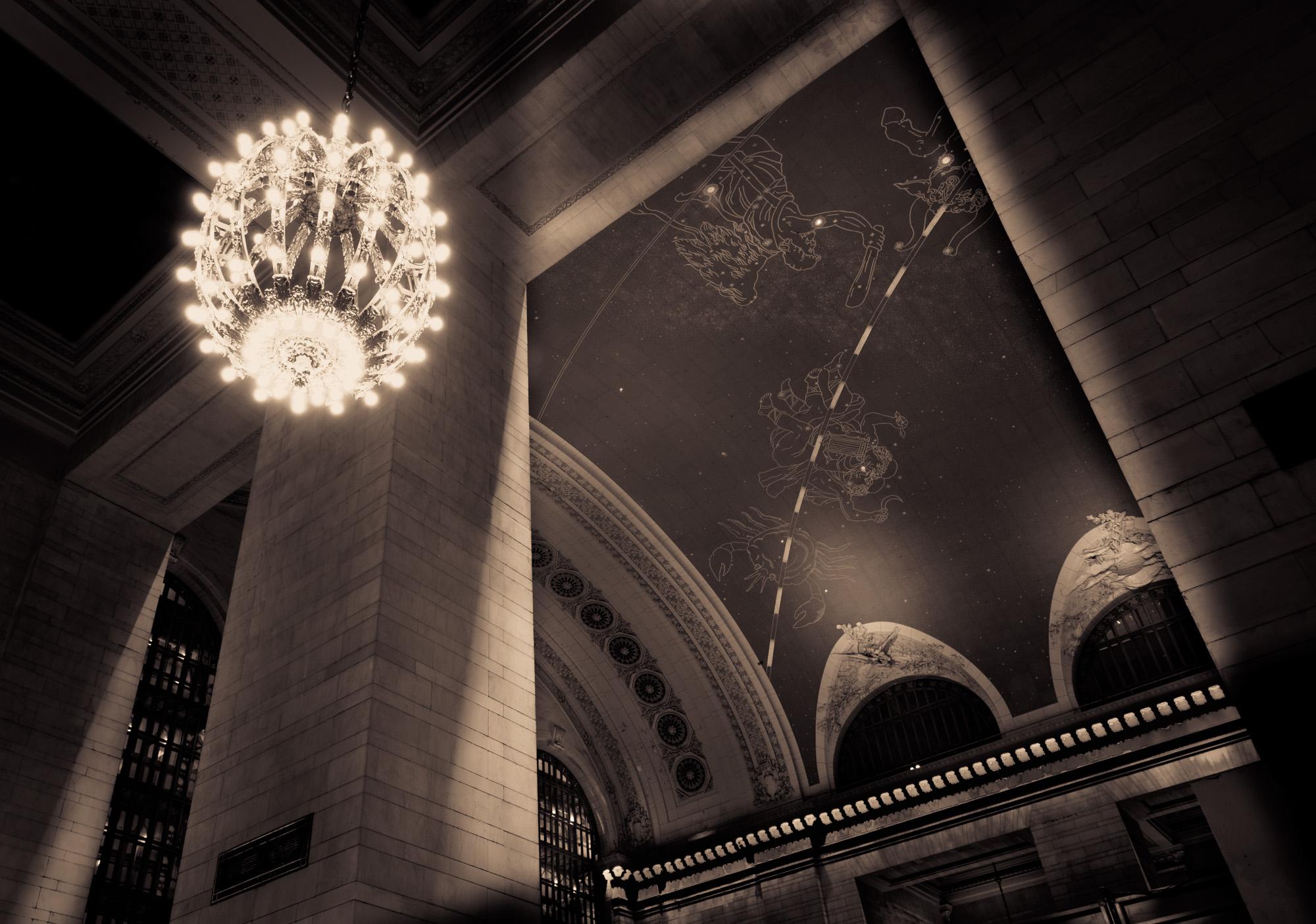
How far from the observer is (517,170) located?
8.95 meters

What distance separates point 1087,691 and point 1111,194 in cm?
957

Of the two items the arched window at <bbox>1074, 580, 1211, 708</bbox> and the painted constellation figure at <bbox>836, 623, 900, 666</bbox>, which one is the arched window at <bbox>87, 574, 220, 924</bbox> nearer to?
the painted constellation figure at <bbox>836, 623, 900, 666</bbox>

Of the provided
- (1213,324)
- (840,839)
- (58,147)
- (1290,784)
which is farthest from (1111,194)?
(840,839)

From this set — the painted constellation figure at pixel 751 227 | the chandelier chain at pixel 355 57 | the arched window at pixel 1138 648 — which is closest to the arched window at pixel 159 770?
the chandelier chain at pixel 355 57

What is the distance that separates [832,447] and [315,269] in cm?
852

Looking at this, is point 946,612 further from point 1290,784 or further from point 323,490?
point 1290,784

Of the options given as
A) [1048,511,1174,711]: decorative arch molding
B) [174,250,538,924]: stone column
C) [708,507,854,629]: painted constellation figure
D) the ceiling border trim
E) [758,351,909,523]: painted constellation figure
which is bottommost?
[174,250,538,924]: stone column

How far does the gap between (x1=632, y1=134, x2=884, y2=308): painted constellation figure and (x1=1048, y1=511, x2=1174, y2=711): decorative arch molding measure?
15.4 feet

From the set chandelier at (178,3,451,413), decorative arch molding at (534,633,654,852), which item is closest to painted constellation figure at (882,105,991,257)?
chandelier at (178,3,451,413)

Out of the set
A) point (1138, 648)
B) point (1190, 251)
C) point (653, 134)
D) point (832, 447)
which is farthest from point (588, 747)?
point (1190, 251)

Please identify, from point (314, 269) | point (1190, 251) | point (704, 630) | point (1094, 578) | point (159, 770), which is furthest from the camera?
point (704, 630)

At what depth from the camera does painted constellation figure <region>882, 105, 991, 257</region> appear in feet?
33.1

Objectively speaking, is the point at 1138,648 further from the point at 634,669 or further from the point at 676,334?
the point at 676,334

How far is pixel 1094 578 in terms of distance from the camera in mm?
12500
